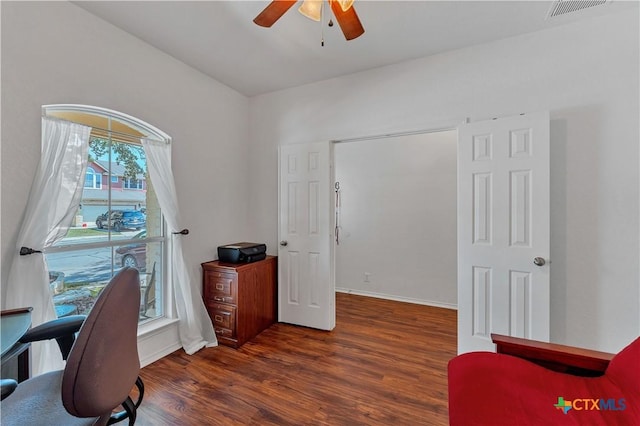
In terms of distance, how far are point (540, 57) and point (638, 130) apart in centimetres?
88

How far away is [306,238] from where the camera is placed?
10.1 ft

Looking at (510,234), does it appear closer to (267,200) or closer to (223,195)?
(267,200)

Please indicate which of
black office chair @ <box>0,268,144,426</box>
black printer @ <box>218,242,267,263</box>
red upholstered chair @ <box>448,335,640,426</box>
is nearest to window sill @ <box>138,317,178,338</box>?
black printer @ <box>218,242,267,263</box>

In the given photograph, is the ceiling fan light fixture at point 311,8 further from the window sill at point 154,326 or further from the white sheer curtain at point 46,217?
the window sill at point 154,326

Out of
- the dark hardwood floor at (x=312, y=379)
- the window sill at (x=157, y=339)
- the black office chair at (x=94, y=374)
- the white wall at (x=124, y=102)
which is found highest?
the white wall at (x=124, y=102)

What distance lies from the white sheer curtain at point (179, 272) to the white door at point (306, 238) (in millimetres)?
898

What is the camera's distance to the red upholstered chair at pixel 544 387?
3.41 feet

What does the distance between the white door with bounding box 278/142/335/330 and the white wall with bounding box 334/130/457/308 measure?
1.37m

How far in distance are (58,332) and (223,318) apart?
156 centimetres

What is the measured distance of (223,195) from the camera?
3.16 meters

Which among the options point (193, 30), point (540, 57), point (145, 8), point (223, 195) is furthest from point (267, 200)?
point (540, 57)

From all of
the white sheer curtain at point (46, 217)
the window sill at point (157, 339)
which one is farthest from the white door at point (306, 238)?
the white sheer curtain at point (46, 217)

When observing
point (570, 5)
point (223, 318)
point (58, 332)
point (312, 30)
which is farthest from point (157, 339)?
point (570, 5)

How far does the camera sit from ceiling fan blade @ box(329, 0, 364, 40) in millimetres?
1461
